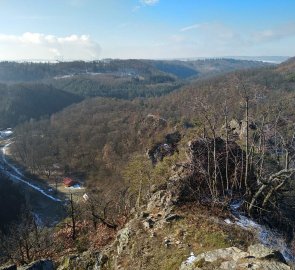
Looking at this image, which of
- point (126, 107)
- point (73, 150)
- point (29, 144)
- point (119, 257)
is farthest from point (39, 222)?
point (126, 107)

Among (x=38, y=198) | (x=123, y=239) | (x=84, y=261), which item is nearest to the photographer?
(x=123, y=239)

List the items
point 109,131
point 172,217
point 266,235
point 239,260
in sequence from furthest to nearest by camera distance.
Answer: point 109,131 < point 172,217 < point 266,235 < point 239,260

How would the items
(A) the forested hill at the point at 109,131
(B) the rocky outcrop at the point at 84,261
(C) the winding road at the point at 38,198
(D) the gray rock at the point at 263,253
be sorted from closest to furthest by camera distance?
(D) the gray rock at the point at 263,253 < (B) the rocky outcrop at the point at 84,261 < (C) the winding road at the point at 38,198 < (A) the forested hill at the point at 109,131

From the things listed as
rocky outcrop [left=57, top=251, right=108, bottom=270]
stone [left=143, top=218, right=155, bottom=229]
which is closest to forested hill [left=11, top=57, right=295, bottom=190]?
stone [left=143, top=218, right=155, bottom=229]

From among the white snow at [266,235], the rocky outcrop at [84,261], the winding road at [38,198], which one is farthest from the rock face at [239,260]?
the winding road at [38,198]

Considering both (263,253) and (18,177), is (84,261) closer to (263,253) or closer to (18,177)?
(263,253)

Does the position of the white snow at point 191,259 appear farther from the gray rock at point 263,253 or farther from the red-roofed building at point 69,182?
the red-roofed building at point 69,182

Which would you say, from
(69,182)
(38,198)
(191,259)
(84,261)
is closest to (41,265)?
(84,261)

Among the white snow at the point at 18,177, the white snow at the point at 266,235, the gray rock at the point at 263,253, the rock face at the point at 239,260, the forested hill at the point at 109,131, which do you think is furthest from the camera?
the forested hill at the point at 109,131

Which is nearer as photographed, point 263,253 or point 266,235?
point 263,253
